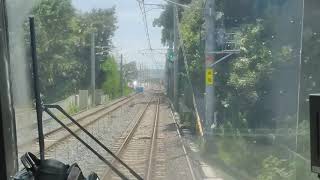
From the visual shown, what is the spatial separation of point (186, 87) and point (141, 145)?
0.73 metres

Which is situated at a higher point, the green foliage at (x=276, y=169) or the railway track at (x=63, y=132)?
the railway track at (x=63, y=132)

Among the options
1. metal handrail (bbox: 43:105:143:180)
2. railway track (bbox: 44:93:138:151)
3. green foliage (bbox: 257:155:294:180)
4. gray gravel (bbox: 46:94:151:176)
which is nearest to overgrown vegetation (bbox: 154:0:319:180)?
green foliage (bbox: 257:155:294:180)

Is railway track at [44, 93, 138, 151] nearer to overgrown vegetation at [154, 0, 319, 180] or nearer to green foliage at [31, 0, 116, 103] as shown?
green foliage at [31, 0, 116, 103]

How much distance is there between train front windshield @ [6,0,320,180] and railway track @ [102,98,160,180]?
11 millimetres

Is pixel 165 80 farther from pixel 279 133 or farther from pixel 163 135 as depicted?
pixel 279 133

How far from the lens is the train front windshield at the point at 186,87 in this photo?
2.80 meters

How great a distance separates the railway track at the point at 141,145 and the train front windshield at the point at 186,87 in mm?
11

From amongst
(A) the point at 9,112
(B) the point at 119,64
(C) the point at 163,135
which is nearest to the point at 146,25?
(B) the point at 119,64

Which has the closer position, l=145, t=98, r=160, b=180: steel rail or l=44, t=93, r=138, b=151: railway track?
l=44, t=93, r=138, b=151: railway track

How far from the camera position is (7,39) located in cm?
277

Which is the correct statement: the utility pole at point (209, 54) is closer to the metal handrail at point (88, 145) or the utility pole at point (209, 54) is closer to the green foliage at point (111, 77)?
the green foliage at point (111, 77)

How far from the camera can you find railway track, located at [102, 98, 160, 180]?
9.16ft

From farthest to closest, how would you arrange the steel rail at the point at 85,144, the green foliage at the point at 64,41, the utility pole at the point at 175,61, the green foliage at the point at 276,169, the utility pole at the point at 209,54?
the utility pole at the point at 209,54, the utility pole at the point at 175,61, the green foliage at the point at 276,169, the green foliage at the point at 64,41, the steel rail at the point at 85,144

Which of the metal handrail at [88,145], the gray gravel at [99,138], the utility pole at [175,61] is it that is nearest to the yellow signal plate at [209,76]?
the utility pole at [175,61]
